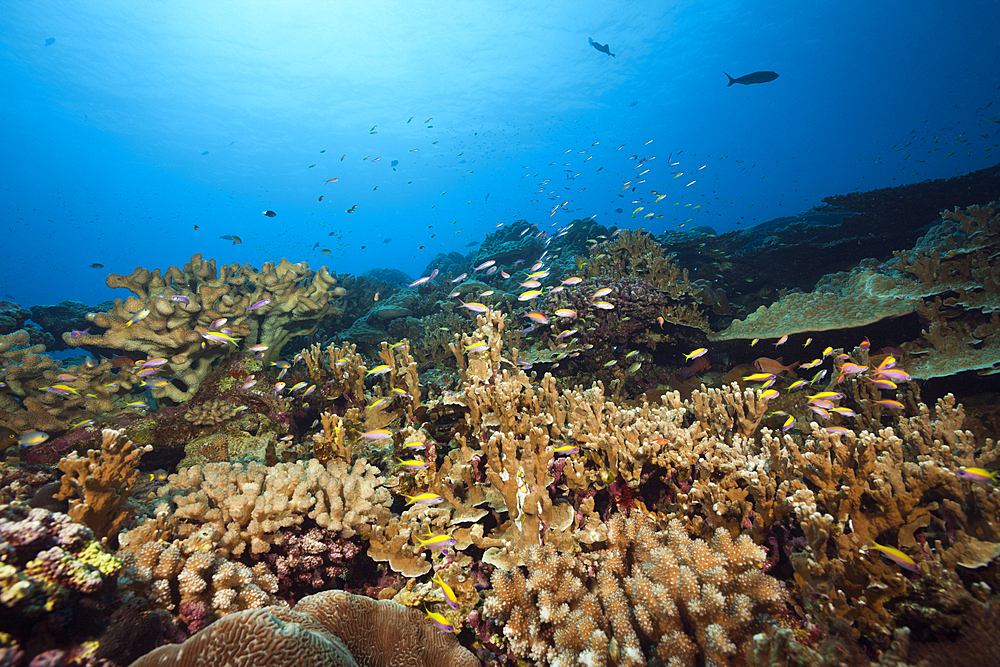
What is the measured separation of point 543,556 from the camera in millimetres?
2412

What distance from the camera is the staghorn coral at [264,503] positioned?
2.79m

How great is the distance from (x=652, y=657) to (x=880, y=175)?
163313 millimetres

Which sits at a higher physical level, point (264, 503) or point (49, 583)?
point (49, 583)

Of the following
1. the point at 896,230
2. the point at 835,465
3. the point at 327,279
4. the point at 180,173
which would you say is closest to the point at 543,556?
the point at 835,465

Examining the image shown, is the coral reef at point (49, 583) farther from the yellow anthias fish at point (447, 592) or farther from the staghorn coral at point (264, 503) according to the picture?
the yellow anthias fish at point (447, 592)

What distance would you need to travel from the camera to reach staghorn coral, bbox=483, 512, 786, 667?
73.5 inches

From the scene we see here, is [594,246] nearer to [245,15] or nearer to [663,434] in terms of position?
[663,434]

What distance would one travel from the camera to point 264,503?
9.59 ft

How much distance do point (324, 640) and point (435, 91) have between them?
2615 inches

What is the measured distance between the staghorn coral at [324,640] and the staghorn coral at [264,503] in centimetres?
91

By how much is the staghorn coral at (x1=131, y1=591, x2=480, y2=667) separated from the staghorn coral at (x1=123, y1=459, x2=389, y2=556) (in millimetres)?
911

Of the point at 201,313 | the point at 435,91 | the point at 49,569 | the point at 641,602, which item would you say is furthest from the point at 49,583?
the point at 435,91

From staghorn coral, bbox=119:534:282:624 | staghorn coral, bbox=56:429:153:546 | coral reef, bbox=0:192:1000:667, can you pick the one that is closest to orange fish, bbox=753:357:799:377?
coral reef, bbox=0:192:1000:667

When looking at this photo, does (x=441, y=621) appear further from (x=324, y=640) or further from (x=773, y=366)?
(x=773, y=366)
